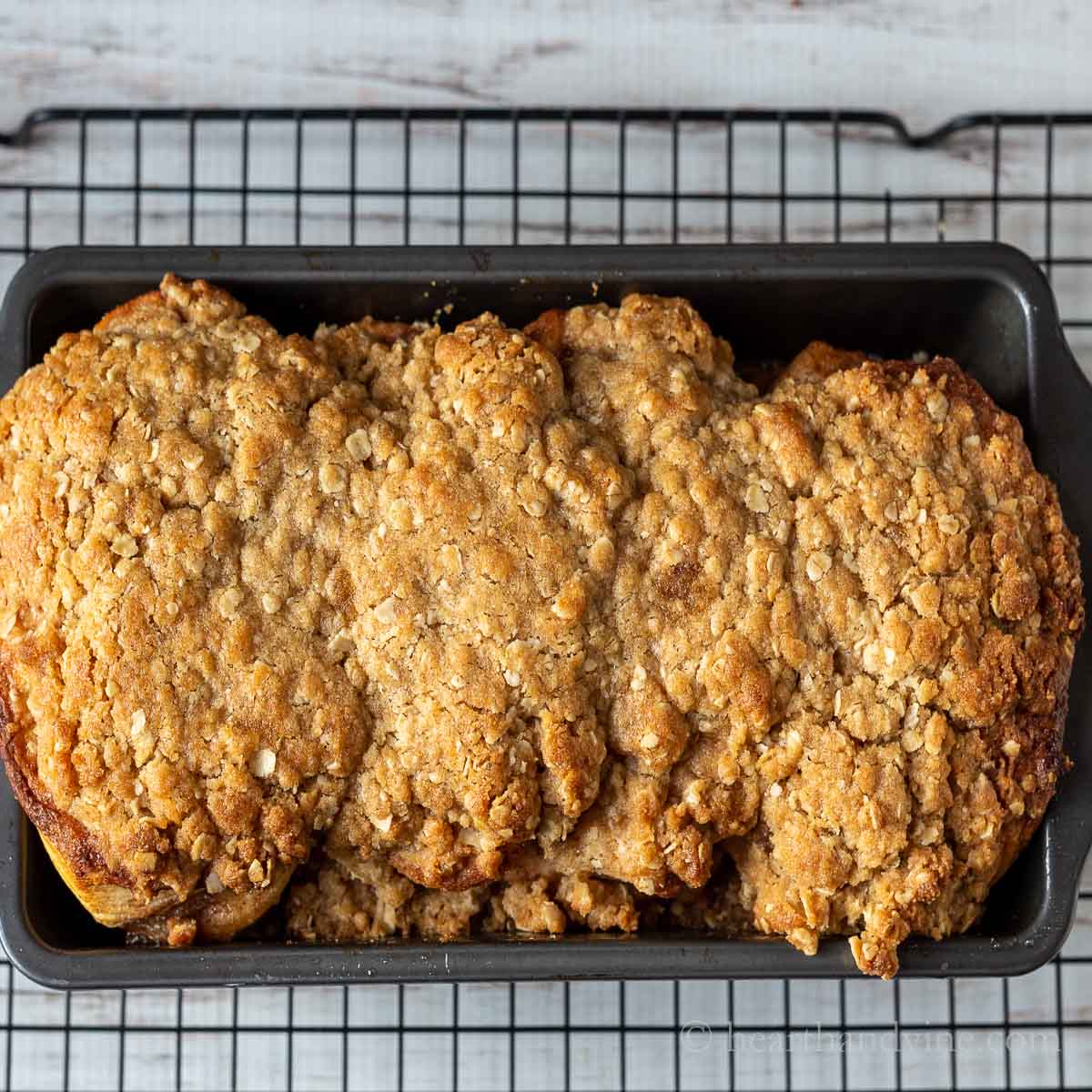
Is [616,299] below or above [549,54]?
below

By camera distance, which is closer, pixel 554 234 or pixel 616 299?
pixel 616 299

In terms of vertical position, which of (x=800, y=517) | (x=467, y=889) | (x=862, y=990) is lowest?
(x=862, y=990)

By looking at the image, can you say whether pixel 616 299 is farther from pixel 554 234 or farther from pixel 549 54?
pixel 549 54

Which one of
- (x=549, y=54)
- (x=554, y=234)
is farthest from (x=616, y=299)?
(x=549, y=54)

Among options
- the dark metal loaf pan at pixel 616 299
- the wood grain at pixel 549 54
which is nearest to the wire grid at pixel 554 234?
the wood grain at pixel 549 54

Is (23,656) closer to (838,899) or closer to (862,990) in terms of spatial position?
(838,899)

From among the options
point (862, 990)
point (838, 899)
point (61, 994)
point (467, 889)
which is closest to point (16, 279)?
point (467, 889)
